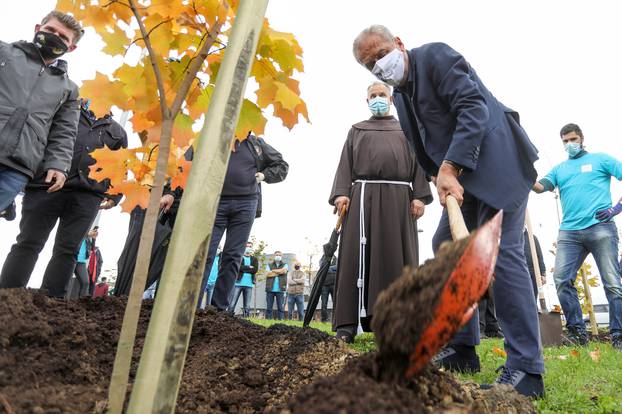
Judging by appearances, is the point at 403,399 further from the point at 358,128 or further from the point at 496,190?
the point at 358,128

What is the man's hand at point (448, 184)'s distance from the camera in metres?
2.07

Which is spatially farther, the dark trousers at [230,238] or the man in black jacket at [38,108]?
the dark trousers at [230,238]

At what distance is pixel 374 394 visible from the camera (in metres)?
0.88

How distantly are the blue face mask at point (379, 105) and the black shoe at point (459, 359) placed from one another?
240cm

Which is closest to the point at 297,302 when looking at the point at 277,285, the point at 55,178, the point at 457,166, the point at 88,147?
the point at 277,285

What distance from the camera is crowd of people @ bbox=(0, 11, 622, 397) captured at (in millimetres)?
2223

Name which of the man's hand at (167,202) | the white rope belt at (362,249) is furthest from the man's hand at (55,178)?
the white rope belt at (362,249)

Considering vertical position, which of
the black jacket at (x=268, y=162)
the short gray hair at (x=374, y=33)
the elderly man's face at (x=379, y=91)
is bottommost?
the short gray hair at (x=374, y=33)

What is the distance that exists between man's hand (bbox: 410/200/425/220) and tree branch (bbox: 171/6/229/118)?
9.65 feet

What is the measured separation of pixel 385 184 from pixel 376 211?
0.89 feet

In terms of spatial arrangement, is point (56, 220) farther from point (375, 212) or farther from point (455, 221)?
point (455, 221)

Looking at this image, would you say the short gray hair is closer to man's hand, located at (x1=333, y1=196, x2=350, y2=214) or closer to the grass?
man's hand, located at (x1=333, y1=196, x2=350, y2=214)

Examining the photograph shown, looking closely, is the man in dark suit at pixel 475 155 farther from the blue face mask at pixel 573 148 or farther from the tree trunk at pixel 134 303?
the blue face mask at pixel 573 148

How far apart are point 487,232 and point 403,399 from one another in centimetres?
48
